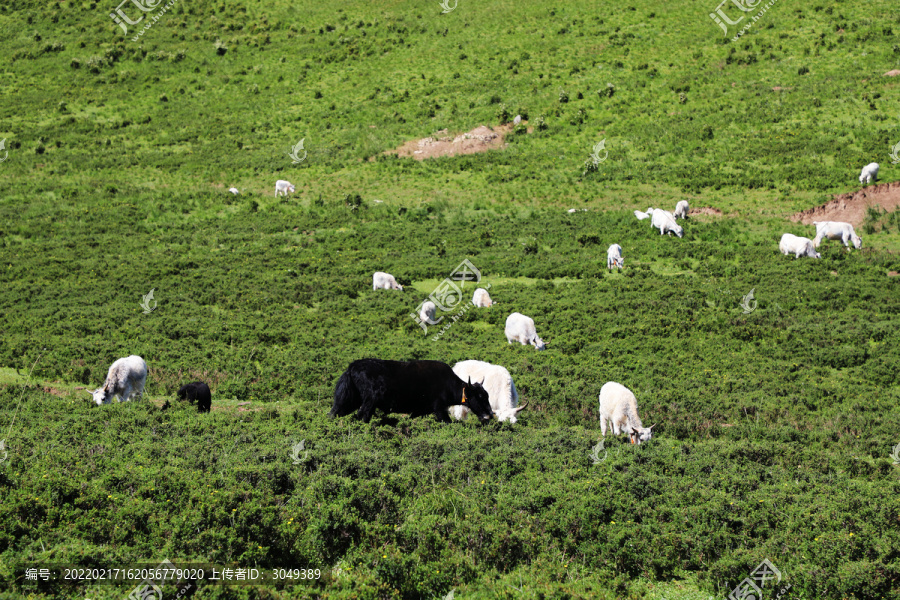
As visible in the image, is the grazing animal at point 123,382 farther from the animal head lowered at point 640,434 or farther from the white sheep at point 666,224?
the white sheep at point 666,224

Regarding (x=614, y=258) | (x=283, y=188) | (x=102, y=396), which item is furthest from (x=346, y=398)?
(x=283, y=188)

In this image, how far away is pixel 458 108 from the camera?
167 ft

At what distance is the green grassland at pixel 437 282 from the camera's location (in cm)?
830

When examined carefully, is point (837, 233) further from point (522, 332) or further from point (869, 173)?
point (522, 332)

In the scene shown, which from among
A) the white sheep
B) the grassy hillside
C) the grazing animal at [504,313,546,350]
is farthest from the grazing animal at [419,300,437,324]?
the grassy hillside

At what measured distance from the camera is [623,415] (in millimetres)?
13828

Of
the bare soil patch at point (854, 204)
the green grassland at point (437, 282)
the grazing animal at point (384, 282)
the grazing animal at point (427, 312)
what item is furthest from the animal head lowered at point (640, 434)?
the bare soil patch at point (854, 204)

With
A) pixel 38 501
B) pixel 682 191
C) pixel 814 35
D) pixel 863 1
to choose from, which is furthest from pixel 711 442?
pixel 863 1

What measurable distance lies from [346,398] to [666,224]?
80.0ft

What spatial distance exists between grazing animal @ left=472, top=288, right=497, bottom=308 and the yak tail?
12.7 meters

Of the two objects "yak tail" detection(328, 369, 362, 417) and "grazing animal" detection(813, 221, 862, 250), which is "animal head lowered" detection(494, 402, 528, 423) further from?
"grazing animal" detection(813, 221, 862, 250)

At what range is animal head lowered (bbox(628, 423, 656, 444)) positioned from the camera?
1337 centimetres

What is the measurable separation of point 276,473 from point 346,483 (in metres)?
1.06

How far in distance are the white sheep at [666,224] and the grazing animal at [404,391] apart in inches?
883
